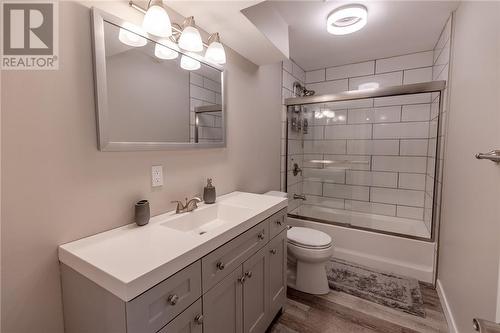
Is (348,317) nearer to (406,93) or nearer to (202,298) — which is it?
(202,298)

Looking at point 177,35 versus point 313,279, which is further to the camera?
point 313,279

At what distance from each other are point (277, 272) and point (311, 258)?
0.41m

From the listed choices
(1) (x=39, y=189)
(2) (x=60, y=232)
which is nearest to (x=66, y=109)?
(1) (x=39, y=189)

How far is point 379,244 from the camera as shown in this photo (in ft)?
7.39

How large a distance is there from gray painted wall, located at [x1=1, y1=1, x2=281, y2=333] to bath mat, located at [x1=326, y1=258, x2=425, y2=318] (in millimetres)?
1780

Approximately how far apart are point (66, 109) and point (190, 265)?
0.80m

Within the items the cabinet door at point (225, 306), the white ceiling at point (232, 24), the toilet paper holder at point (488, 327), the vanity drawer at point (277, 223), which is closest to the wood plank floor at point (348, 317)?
the cabinet door at point (225, 306)

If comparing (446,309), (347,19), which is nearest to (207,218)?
(446,309)

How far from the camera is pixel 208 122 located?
159 centimetres

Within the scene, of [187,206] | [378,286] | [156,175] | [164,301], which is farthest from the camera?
[378,286]

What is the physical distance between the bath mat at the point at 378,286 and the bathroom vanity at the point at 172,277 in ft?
3.09

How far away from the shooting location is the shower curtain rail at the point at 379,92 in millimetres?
1999

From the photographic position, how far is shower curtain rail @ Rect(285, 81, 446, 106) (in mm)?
1999

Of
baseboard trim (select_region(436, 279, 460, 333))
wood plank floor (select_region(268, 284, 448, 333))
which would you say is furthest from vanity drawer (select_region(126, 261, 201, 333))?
baseboard trim (select_region(436, 279, 460, 333))
